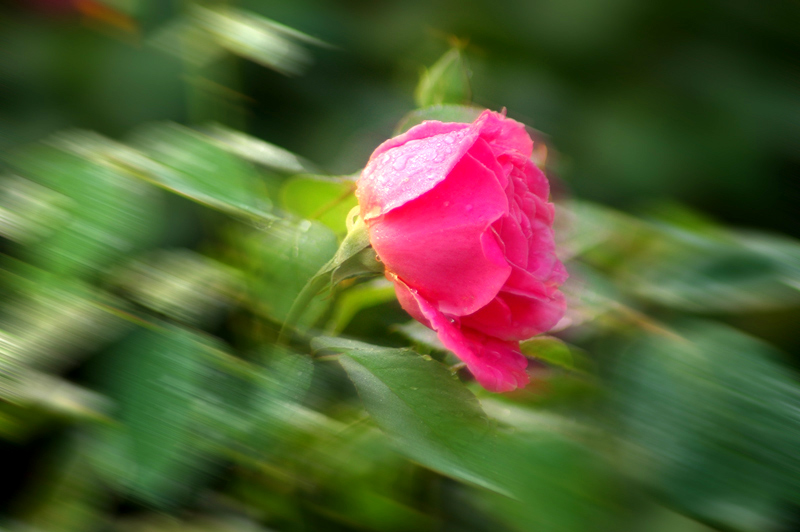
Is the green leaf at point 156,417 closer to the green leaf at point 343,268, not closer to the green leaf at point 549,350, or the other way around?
the green leaf at point 343,268

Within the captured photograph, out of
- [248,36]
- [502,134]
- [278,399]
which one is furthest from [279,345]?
[248,36]

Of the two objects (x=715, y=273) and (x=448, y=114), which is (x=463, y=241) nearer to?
(x=448, y=114)

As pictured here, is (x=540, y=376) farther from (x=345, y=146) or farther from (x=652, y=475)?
(x=345, y=146)

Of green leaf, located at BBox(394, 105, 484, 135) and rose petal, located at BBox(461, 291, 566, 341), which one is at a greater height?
green leaf, located at BBox(394, 105, 484, 135)

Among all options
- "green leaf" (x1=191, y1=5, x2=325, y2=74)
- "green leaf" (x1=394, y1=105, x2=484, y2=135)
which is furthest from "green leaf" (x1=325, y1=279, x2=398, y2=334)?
"green leaf" (x1=191, y1=5, x2=325, y2=74)

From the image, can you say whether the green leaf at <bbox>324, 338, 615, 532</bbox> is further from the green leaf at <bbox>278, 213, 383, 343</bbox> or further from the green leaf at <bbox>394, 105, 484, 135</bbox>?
the green leaf at <bbox>394, 105, 484, 135</bbox>

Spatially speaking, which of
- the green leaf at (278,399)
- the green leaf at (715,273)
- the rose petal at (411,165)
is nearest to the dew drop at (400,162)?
the rose petal at (411,165)
